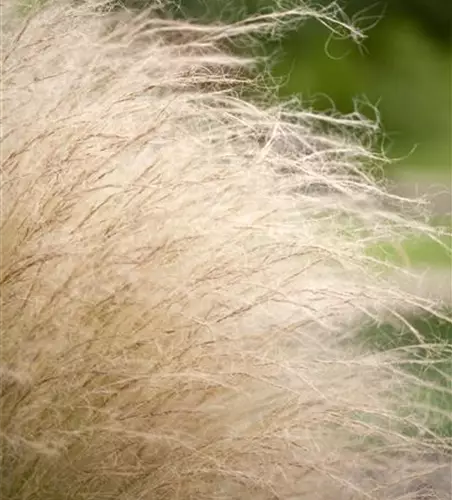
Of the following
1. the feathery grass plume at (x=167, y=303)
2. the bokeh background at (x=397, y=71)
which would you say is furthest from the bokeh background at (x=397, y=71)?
the feathery grass plume at (x=167, y=303)

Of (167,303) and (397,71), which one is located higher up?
(167,303)

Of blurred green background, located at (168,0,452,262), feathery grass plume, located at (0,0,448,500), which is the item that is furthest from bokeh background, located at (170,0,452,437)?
feathery grass plume, located at (0,0,448,500)

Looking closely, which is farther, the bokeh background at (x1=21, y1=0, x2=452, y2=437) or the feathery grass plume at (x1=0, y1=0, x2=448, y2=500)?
→ the bokeh background at (x1=21, y1=0, x2=452, y2=437)

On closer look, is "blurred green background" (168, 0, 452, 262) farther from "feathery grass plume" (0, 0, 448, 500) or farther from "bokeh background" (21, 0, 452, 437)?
"feathery grass plume" (0, 0, 448, 500)

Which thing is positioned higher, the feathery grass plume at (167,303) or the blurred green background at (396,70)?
the feathery grass plume at (167,303)

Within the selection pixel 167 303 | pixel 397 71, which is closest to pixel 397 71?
pixel 397 71

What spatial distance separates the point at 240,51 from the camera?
1799 millimetres

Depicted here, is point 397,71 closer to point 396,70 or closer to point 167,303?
point 396,70

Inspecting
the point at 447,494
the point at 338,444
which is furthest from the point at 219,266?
the point at 447,494

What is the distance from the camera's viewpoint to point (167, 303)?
835mm

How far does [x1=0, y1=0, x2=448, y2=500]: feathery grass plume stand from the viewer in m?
0.79

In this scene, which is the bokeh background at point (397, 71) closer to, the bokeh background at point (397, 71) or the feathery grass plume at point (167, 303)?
the bokeh background at point (397, 71)

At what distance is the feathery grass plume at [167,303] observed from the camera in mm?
793

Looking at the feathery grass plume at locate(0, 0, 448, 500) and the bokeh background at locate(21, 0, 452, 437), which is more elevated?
the feathery grass plume at locate(0, 0, 448, 500)
